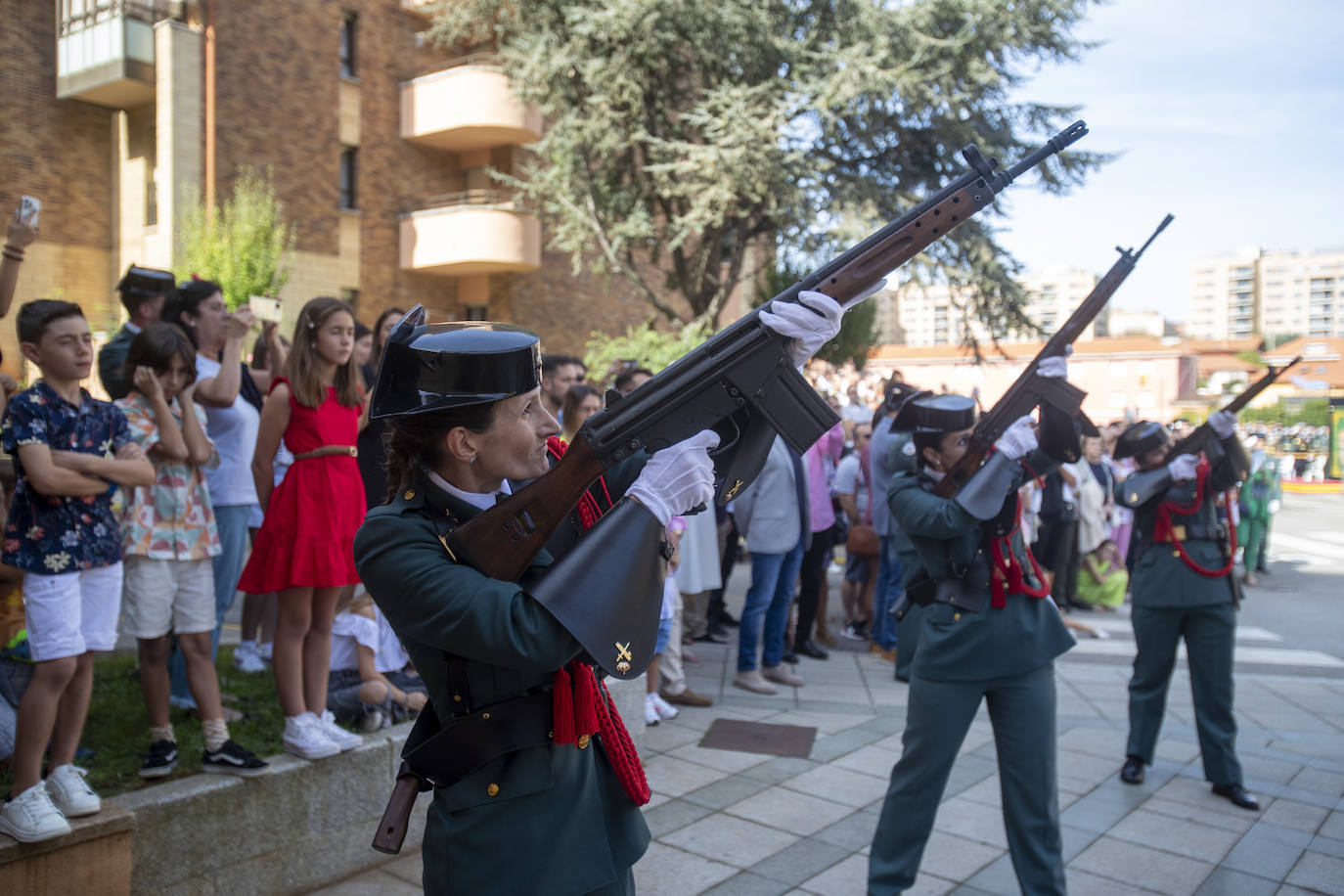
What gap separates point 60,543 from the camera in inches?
145

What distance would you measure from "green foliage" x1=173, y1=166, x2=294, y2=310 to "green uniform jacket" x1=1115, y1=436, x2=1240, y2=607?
52.1ft

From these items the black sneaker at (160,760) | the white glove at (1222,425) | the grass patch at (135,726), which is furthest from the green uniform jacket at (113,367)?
the white glove at (1222,425)

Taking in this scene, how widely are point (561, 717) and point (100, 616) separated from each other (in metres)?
2.59

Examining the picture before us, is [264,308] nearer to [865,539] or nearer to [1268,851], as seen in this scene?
[1268,851]

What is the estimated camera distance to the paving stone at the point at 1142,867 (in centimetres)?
446

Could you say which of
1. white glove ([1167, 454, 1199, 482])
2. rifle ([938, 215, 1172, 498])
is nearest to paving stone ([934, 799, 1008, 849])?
rifle ([938, 215, 1172, 498])

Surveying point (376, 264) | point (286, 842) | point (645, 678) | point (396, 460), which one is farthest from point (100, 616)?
point (376, 264)

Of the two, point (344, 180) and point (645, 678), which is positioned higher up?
point (344, 180)

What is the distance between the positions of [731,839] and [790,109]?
15.4 meters

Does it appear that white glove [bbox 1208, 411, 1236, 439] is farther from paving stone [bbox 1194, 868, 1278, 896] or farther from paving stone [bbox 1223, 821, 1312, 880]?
paving stone [bbox 1194, 868, 1278, 896]

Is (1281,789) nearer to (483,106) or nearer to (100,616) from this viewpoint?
(100,616)

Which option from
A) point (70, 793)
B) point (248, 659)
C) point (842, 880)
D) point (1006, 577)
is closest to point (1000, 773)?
point (1006, 577)

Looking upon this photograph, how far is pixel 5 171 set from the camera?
18.8 meters

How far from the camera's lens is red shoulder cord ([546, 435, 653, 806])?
2.12m
